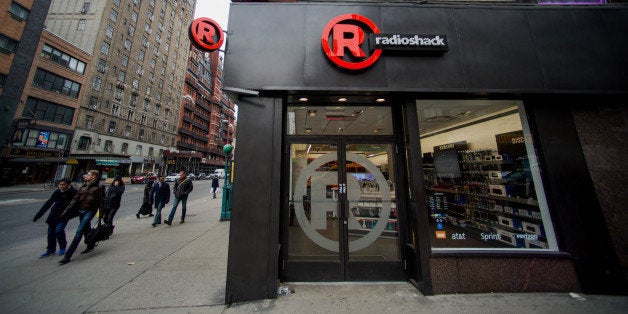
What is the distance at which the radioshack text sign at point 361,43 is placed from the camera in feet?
13.6

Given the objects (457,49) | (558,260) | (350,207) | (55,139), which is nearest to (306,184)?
(350,207)

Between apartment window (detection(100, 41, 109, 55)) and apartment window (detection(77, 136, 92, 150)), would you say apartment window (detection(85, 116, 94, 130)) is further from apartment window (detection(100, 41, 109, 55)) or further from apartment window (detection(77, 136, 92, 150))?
apartment window (detection(100, 41, 109, 55))

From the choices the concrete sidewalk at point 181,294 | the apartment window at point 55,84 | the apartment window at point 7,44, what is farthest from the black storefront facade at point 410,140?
the apartment window at point 55,84

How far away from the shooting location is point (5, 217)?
9.09m

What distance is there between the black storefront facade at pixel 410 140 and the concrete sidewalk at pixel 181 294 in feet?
0.85

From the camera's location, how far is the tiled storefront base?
372cm

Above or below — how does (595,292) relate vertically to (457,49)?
below

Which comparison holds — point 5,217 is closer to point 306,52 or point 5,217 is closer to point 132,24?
point 306,52

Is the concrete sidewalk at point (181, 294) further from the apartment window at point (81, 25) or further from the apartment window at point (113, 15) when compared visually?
the apartment window at point (113, 15)

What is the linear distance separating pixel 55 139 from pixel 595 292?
42.6 m

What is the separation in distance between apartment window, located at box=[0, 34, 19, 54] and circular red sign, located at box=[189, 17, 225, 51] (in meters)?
32.9

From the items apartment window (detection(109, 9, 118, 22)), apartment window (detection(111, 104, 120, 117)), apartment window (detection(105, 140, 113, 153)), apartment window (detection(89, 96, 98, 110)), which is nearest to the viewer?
apartment window (detection(89, 96, 98, 110))

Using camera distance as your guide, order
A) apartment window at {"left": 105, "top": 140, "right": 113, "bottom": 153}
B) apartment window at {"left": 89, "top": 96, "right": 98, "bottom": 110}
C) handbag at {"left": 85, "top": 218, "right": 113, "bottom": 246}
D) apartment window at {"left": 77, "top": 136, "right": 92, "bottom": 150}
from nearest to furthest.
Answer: handbag at {"left": 85, "top": 218, "right": 113, "bottom": 246} < apartment window at {"left": 77, "top": 136, "right": 92, "bottom": 150} < apartment window at {"left": 89, "top": 96, "right": 98, "bottom": 110} < apartment window at {"left": 105, "top": 140, "right": 113, "bottom": 153}

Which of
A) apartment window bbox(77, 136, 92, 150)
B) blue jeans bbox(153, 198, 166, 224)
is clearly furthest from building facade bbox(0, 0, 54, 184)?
blue jeans bbox(153, 198, 166, 224)
